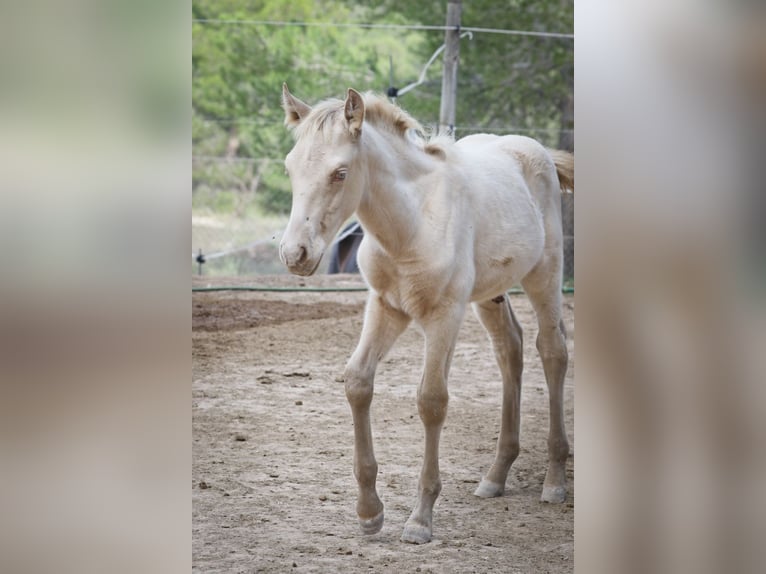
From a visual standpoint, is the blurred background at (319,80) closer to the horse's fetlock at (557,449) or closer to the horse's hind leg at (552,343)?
the horse's hind leg at (552,343)

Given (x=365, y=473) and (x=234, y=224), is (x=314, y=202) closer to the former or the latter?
(x=365, y=473)

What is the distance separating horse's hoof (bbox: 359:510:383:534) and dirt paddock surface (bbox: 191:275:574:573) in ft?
0.10

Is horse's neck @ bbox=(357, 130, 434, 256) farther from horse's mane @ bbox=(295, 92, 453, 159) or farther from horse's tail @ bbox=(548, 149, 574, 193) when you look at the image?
horse's tail @ bbox=(548, 149, 574, 193)

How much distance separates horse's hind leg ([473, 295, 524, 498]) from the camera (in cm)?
345

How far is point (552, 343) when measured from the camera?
11.4 ft

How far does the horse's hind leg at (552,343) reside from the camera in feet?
11.4

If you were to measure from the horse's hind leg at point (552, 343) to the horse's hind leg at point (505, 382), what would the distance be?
10cm

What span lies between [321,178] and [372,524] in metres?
1.12
